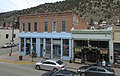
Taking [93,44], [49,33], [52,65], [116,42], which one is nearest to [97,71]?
[52,65]

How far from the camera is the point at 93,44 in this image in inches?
1443

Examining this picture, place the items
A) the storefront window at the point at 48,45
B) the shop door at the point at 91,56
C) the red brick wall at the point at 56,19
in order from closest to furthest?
1. the shop door at the point at 91,56
2. the red brick wall at the point at 56,19
3. the storefront window at the point at 48,45

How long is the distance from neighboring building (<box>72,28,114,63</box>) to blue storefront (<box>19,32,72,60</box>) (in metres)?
1.39

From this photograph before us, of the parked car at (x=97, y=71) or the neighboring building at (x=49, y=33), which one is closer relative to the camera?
the parked car at (x=97, y=71)

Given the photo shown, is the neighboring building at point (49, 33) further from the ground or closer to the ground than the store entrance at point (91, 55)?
further from the ground

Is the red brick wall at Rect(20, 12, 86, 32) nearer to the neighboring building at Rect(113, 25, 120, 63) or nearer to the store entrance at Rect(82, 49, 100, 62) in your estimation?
the store entrance at Rect(82, 49, 100, 62)

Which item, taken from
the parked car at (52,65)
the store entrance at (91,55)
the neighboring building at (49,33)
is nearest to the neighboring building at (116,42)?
the store entrance at (91,55)

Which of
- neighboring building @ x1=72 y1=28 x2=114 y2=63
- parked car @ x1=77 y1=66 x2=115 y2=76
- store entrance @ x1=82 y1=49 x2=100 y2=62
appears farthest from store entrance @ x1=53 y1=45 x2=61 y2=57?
parked car @ x1=77 y1=66 x2=115 y2=76

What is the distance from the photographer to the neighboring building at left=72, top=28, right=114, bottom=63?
1357 inches

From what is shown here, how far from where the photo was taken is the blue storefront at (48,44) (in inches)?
1567

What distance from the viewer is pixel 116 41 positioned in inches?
1328

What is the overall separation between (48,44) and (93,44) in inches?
369

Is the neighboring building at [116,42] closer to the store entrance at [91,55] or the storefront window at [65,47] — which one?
the store entrance at [91,55]

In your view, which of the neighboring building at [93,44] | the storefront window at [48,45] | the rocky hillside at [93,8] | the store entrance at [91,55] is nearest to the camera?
the neighboring building at [93,44]
